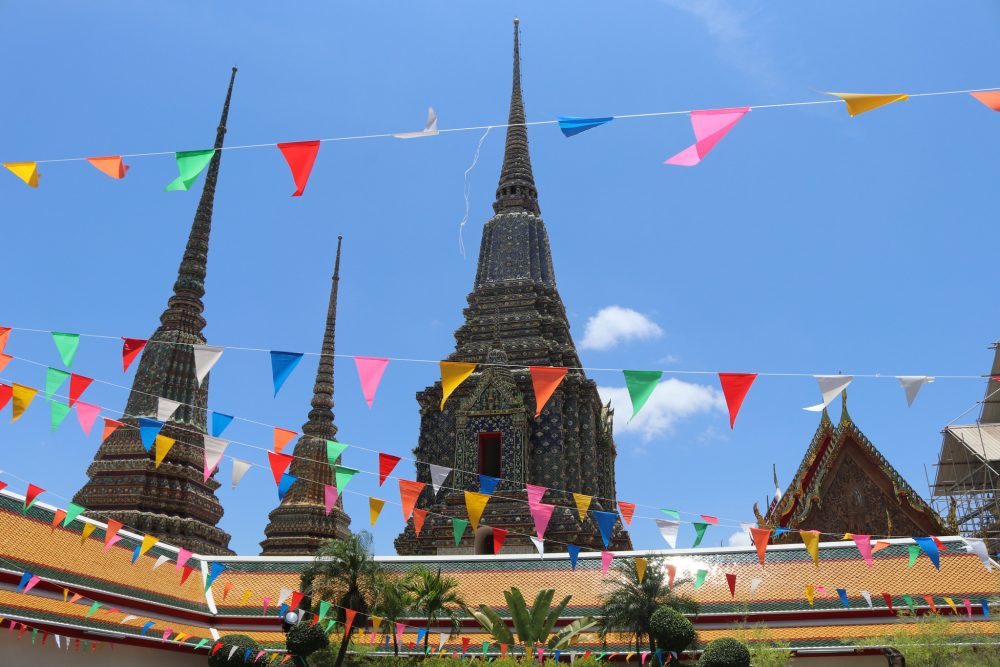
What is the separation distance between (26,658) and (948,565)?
64.0 feet

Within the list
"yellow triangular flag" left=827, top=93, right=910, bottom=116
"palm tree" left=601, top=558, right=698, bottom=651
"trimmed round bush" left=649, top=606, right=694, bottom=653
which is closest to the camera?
"yellow triangular flag" left=827, top=93, right=910, bottom=116

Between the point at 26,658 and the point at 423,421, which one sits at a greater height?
the point at 423,421

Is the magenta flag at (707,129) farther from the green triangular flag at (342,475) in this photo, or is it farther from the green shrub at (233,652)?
the green shrub at (233,652)

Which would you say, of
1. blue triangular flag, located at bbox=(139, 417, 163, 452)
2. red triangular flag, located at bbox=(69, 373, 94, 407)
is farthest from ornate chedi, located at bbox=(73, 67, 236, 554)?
red triangular flag, located at bbox=(69, 373, 94, 407)

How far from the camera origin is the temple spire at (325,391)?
34.5m

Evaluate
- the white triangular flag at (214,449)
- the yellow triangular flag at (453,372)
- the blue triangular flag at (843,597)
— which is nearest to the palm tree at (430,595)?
the white triangular flag at (214,449)

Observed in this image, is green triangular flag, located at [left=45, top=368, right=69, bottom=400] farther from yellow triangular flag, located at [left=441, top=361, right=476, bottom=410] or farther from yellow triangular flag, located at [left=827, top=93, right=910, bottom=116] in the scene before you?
yellow triangular flag, located at [left=827, top=93, right=910, bottom=116]

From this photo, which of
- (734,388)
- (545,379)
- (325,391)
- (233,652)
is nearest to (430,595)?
(233,652)

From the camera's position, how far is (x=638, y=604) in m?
15.5

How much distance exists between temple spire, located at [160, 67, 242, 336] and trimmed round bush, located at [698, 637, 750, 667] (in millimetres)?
18667

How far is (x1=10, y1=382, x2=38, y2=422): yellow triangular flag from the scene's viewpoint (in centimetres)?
1159

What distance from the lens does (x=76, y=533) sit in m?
18.0

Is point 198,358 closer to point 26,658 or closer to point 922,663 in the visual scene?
point 26,658

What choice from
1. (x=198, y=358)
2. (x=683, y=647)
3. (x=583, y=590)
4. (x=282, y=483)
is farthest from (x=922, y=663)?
(x=198, y=358)
